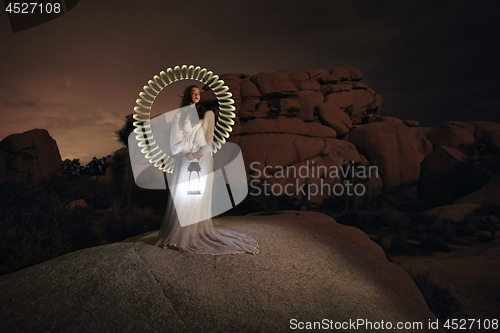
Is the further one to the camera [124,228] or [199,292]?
[124,228]

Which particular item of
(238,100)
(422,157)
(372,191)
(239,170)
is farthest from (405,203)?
(238,100)

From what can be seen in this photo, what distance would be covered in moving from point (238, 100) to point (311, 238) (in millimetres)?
19996

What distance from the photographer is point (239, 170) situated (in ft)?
67.2

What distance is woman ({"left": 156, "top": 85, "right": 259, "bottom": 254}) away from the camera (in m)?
5.17

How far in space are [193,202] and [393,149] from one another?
2235cm

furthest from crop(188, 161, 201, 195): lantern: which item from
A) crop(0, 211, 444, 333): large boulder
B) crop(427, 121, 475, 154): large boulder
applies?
crop(427, 121, 475, 154): large boulder

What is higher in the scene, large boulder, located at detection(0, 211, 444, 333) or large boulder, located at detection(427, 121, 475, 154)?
large boulder, located at detection(427, 121, 475, 154)

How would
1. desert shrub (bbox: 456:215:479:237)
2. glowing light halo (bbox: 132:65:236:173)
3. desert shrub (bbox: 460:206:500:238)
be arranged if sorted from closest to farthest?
glowing light halo (bbox: 132:65:236:173)
desert shrub (bbox: 460:206:500:238)
desert shrub (bbox: 456:215:479:237)

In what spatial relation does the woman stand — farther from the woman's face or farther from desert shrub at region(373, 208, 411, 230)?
desert shrub at region(373, 208, 411, 230)

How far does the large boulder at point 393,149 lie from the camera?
22.5m

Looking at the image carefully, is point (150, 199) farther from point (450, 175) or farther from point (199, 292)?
point (450, 175)

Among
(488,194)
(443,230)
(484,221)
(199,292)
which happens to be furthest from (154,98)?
(488,194)

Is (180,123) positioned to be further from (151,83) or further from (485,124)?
(485,124)

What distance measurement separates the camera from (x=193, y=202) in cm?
537
